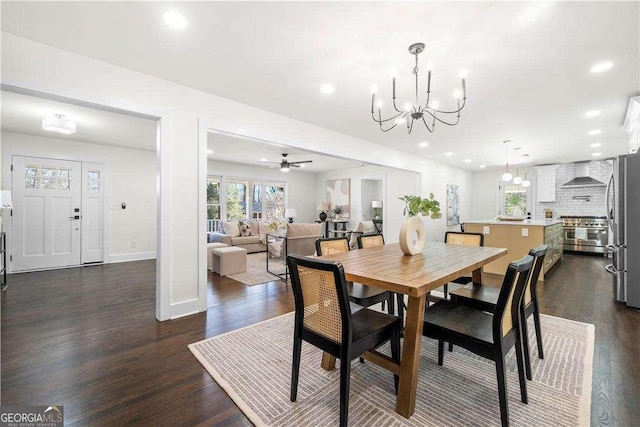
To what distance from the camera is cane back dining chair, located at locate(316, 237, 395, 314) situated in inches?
86.8

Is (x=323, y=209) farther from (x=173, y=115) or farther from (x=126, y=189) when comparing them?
(x=173, y=115)

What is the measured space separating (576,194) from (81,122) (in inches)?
441

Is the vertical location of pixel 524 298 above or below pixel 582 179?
below

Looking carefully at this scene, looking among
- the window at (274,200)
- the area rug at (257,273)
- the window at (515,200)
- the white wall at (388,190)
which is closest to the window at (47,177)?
the area rug at (257,273)

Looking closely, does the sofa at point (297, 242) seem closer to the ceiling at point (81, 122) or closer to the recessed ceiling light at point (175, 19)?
the ceiling at point (81, 122)

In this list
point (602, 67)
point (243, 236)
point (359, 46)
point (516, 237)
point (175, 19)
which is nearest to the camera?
point (175, 19)

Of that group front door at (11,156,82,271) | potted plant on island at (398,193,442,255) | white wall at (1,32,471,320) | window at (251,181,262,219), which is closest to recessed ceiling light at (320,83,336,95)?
white wall at (1,32,471,320)

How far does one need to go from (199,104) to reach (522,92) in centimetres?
359

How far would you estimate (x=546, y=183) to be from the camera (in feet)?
26.4

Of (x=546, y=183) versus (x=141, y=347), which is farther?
(x=546, y=183)

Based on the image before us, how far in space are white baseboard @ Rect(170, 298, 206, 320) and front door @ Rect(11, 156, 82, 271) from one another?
4.07 metres

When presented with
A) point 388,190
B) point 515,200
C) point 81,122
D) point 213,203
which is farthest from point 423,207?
point 515,200

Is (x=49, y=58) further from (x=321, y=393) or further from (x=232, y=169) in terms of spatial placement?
(x=232, y=169)

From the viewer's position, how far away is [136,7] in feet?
6.09
